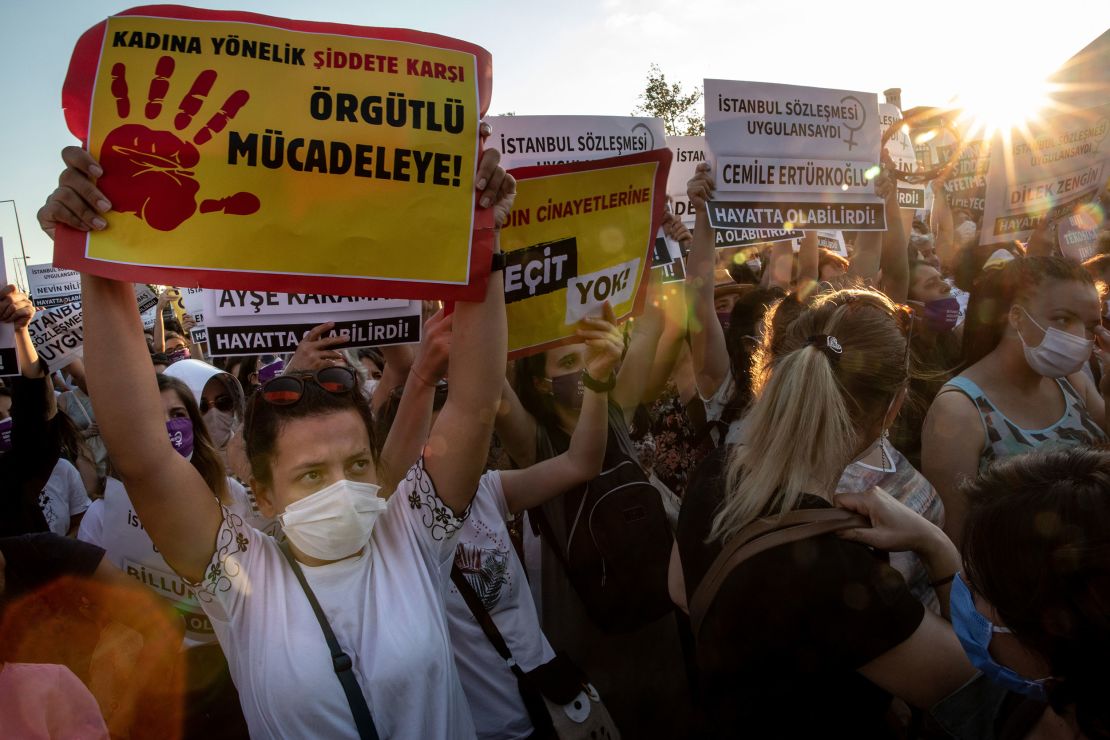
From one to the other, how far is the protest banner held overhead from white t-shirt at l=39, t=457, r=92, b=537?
4.12 meters

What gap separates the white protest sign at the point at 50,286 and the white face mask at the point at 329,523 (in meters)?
7.77

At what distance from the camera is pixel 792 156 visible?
4.69 meters

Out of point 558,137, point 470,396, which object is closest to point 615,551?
point 470,396

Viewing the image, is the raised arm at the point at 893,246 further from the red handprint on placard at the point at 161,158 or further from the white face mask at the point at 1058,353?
the red handprint on placard at the point at 161,158

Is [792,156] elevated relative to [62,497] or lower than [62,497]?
elevated

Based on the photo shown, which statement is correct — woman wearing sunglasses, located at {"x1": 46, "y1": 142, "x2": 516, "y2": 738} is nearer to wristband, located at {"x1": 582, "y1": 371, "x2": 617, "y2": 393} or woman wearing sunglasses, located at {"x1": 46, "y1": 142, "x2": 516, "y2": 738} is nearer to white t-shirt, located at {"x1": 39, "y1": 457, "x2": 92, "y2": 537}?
wristband, located at {"x1": 582, "y1": 371, "x2": 617, "y2": 393}

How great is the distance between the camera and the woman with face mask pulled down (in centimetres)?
125

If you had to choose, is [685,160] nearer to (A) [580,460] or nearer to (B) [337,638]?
(A) [580,460]

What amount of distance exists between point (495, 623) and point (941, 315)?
4.06 metres

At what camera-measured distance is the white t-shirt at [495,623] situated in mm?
2523

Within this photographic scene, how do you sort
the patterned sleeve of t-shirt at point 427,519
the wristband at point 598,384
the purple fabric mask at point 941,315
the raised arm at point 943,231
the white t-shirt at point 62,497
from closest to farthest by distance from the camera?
the patterned sleeve of t-shirt at point 427,519
the wristband at point 598,384
the white t-shirt at point 62,497
the purple fabric mask at point 941,315
the raised arm at point 943,231

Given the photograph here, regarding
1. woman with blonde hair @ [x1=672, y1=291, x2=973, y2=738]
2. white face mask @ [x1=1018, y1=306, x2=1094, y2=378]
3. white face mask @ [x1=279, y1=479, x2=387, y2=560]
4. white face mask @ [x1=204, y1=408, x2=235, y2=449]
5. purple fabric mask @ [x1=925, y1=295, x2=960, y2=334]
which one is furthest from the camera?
purple fabric mask @ [x1=925, y1=295, x2=960, y2=334]

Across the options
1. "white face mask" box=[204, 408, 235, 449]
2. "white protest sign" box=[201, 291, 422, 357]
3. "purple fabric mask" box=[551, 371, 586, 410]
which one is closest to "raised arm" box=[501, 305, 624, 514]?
"purple fabric mask" box=[551, 371, 586, 410]

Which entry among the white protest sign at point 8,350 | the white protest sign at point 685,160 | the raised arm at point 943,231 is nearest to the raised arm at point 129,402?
the white protest sign at point 8,350
